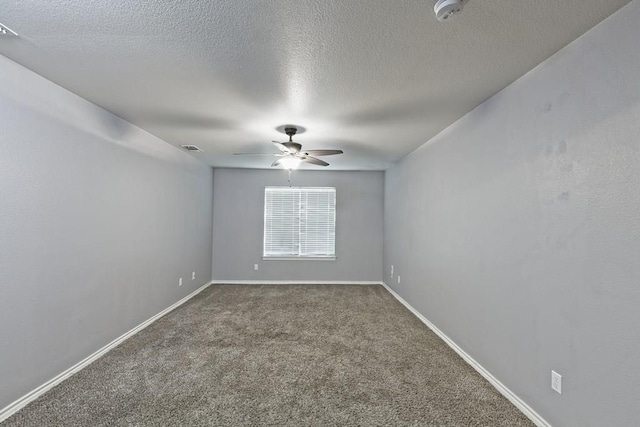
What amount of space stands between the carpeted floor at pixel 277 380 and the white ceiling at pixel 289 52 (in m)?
2.43

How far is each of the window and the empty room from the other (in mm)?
2180

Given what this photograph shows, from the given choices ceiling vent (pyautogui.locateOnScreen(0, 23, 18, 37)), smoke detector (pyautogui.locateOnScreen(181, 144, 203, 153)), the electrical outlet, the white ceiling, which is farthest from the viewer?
smoke detector (pyautogui.locateOnScreen(181, 144, 203, 153))

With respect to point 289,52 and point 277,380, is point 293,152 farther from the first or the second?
point 277,380

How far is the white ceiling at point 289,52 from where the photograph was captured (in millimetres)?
1479

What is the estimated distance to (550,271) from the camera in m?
1.85

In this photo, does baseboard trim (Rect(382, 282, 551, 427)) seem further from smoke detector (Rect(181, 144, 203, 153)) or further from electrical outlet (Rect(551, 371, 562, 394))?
smoke detector (Rect(181, 144, 203, 153))

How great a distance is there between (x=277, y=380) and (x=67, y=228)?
2209 millimetres

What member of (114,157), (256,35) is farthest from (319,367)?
(114,157)

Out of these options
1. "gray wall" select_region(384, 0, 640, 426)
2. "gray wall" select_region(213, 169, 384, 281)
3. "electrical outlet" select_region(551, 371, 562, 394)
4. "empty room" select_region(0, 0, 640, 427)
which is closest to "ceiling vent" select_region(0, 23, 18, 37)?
"empty room" select_region(0, 0, 640, 427)

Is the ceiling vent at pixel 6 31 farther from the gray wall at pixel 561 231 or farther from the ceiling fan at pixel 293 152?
the gray wall at pixel 561 231

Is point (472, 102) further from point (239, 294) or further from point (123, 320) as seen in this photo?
point (239, 294)

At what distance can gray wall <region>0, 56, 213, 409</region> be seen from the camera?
2.01 meters

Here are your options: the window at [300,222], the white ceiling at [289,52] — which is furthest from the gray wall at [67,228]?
the window at [300,222]

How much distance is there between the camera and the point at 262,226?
610 cm
